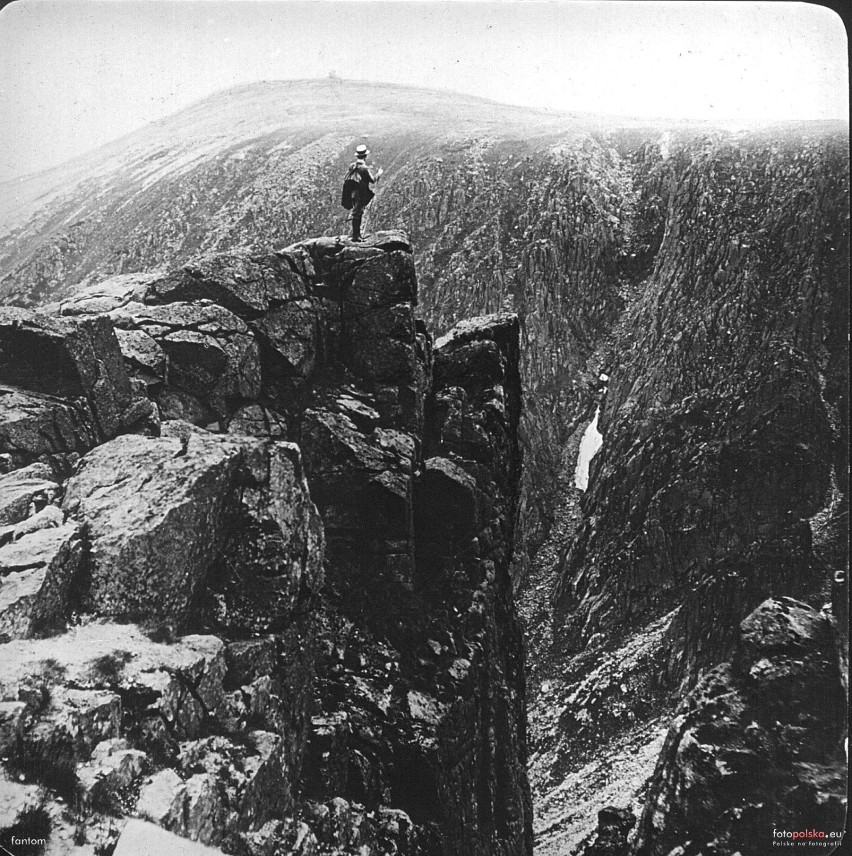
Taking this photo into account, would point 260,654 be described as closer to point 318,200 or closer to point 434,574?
point 434,574

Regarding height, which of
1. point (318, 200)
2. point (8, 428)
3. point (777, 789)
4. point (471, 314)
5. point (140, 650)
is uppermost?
point (318, 200)

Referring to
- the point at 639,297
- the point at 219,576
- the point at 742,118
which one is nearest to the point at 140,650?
the point at 219,576

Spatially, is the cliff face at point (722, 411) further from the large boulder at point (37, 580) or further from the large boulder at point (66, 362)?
the large boulder at point (66, 362)

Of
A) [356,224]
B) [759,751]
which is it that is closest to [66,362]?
[356,224]

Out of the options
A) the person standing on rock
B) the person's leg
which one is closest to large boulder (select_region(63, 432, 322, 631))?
the person's leg

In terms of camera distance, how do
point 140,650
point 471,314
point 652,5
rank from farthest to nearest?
point 471,314, point 652,5, point 140,650

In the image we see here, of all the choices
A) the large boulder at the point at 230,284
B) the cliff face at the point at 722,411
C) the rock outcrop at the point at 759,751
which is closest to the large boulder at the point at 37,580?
the large boulder at the point at 230,284
